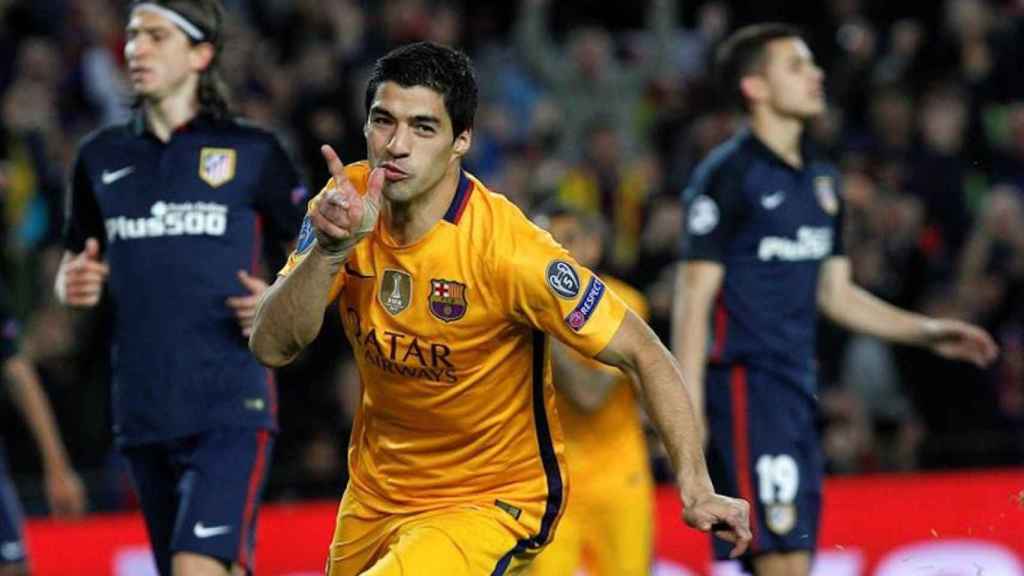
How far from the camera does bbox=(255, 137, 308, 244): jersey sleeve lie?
24.1ft

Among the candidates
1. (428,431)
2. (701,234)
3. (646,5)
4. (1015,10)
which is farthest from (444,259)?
(646,5)

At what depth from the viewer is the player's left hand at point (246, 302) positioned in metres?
7.12

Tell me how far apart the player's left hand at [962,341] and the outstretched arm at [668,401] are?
2.77 meters

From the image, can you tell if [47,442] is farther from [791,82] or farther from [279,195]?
[791,82]

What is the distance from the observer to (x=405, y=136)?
5.39 m

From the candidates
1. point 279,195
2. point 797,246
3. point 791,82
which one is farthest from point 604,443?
point 279,195

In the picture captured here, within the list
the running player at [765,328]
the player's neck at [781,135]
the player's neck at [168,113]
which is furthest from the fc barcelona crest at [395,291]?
the player's neck at [781,135]

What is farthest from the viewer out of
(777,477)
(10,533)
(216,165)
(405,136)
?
(10,533)

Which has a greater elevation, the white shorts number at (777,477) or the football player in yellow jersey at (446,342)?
the football player in yellow jersey at (446,342)

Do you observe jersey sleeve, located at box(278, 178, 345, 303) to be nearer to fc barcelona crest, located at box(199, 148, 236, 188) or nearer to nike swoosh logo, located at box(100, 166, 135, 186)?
fc barcelona crest, located at box(199, 148, 236, 188)

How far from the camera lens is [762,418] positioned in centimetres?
798

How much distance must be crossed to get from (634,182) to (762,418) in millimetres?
6032

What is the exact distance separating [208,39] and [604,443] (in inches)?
109

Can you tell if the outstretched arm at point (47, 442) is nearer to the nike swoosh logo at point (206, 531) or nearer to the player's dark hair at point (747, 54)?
the nike swoosh logo at point (206, 531)
